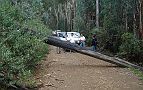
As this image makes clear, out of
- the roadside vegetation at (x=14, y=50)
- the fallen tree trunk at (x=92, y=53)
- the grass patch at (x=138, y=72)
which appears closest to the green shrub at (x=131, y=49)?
the fallen tree trunk at (x=92, y=53)

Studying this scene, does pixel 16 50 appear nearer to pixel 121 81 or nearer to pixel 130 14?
pixel 121 81

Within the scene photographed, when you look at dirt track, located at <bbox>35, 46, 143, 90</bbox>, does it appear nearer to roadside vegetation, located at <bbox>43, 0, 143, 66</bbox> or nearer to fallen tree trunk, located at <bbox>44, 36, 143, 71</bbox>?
fallen tree trunk, located at <bbox>44, 36, 143, 71</bbox>

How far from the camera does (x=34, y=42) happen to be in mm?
14438

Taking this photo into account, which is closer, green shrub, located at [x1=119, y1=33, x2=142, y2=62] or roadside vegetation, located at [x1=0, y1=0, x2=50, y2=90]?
roadside vegetation, located at [x1=0, y1=0, x2=50, y2=90]

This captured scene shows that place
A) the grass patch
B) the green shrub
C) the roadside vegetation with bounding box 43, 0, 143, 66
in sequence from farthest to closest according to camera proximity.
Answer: the roadside vegetation with bounding box 43, 0, 143, 66
the green shrub
the grass patch

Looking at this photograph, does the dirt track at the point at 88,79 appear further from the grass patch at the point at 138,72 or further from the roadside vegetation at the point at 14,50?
the roadside vegetation at the point at 14,50

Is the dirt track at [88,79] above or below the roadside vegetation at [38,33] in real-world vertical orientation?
below

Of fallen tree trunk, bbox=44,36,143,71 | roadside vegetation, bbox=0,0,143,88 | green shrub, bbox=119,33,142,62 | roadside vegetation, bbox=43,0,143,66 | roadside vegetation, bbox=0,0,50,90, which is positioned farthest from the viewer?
roadside vegetation, bbox=43,0,143,66

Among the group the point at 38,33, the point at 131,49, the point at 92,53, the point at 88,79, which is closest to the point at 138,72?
the point at 92,53

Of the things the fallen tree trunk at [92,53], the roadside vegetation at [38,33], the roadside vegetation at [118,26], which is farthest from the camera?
the roadside vegetation at [118,26]

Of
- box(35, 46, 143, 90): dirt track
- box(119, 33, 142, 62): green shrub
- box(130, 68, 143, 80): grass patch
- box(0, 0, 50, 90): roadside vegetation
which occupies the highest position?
box(0, 0, 50, 90): roadside vegetation

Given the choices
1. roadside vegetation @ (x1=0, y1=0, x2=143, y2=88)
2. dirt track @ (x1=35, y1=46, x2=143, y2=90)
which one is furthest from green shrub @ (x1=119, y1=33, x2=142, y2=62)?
dirt track @ (x1=35, y1=46, x2=143, y2=90)

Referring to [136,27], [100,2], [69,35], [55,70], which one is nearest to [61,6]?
[100,2]

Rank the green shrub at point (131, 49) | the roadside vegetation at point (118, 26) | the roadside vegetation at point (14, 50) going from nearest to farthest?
the roadside vegetation at point (14, 50) < the green shrub at point (131, 49) < the roadside vegetation at point (118, 26)
